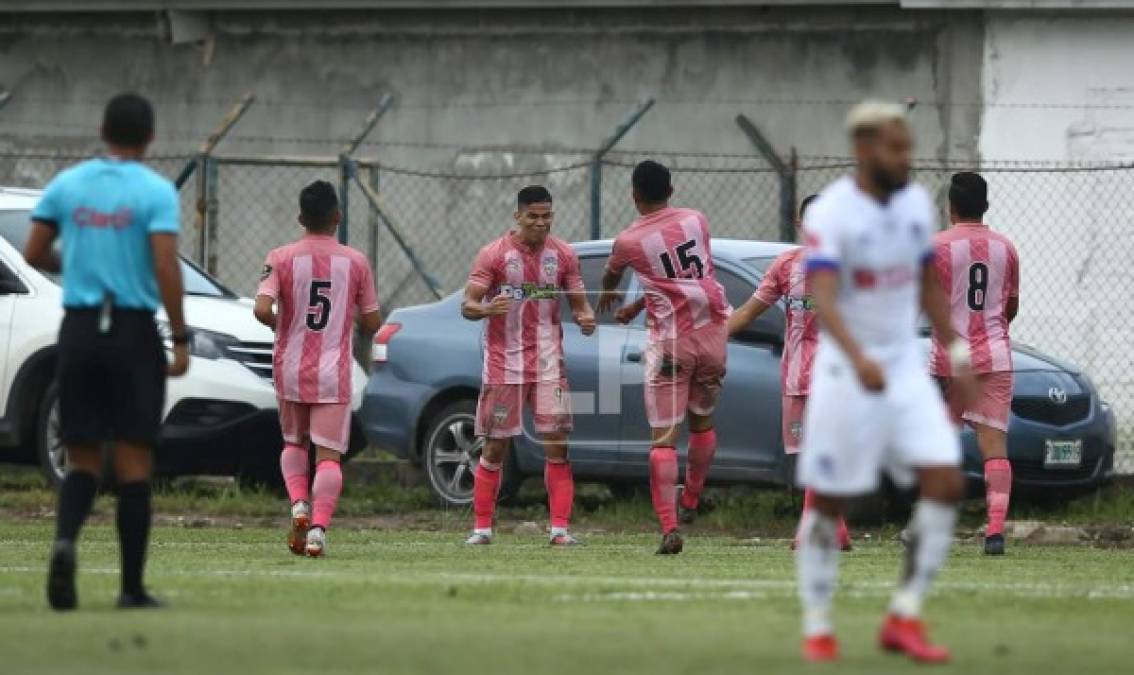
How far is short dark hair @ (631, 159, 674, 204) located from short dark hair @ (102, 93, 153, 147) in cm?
508

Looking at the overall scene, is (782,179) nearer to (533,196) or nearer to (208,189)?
(208,189)

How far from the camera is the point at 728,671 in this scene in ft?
27.1

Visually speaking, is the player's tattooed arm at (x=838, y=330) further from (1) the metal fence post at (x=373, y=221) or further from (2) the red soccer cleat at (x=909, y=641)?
(1) the metal fence post at (x=373, y=221)

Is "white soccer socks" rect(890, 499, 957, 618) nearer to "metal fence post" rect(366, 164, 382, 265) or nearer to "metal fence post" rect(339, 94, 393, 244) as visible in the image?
→ "metal fence post" rect(339, 94, 393, 244)

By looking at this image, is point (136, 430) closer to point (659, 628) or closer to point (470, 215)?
point (659, 628)

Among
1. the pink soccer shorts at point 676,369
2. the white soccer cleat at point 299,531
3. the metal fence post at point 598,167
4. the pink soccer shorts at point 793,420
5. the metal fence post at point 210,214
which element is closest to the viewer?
the white soccer cleat at point 299,531

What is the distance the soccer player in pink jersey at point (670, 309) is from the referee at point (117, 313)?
16.8 feet

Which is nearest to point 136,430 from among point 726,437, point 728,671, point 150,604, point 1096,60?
point 150,604

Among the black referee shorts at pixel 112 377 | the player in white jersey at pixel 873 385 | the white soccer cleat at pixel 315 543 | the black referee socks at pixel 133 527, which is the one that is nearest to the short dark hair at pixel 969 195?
the white soccer cleat at pixel 315 543

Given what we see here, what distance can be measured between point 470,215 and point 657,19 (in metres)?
2.43

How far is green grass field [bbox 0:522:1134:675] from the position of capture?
8.54 m

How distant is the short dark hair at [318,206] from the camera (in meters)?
14.5

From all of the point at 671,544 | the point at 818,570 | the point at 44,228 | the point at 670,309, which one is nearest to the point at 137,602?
the point at 44,228

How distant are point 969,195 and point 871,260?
22.2 feet
